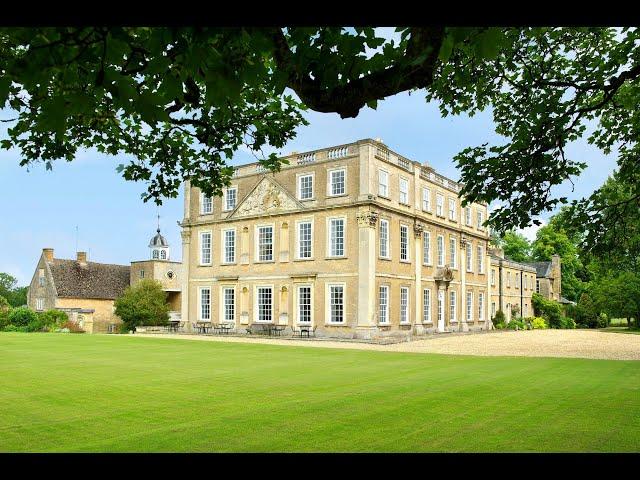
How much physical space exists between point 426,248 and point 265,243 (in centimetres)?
1096

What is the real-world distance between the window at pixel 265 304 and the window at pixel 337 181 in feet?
25.3

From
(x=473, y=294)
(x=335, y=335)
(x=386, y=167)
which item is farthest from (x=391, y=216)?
(x=473, y=294)

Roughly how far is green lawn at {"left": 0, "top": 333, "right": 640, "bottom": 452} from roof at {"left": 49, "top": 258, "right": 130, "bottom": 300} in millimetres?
37685

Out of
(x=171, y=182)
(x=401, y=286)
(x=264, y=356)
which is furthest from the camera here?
(x=401, y=286)

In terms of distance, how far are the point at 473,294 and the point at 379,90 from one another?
43168 mm

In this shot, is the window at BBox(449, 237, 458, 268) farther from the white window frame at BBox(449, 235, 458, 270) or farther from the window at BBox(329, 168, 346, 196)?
the window at BBox(329, 168, 346, 196)

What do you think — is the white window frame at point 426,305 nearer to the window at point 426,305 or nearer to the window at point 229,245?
the window at point 426,305

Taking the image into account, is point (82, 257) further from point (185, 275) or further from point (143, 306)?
point (185, 275)

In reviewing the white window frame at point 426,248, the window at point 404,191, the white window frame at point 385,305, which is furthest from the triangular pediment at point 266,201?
the white window frame at point 426,248

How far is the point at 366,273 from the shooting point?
32.2 m

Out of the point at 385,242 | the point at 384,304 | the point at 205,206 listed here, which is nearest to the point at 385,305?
the point at 384,304

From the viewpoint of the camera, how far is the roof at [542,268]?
2526 inches

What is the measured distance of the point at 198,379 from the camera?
1300 cm
